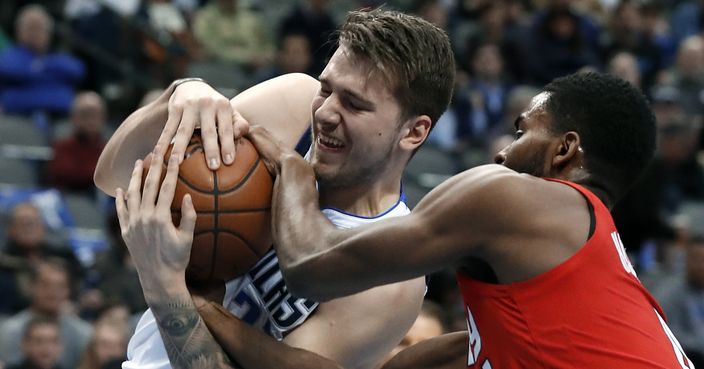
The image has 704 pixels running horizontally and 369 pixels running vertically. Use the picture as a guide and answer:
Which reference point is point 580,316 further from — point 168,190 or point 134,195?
point 134,195

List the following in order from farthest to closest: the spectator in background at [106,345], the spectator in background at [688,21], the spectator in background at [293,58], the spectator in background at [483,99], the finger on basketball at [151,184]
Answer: the spectator in background at [688,21], the spectator in background at [483,99], the spectator in background at [293,58], the spectator in background at [106,345], the finger on basketball at [151,184]

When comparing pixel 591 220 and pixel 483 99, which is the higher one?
pixel 591 220

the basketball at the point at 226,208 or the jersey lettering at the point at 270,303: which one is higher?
the basketball at the point at 226,208

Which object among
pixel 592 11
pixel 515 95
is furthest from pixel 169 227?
pixel 592 11

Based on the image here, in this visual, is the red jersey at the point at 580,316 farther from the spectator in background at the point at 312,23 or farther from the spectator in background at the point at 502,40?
the spectator in background at the point at 502,40

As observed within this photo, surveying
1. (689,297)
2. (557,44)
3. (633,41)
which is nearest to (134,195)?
(689,297)

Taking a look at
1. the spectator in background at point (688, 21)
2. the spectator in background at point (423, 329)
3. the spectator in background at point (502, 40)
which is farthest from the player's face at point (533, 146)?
the spectator in background at point (688, 21)

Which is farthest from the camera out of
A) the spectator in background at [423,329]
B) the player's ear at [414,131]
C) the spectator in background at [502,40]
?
the spectator in background at [502,40]

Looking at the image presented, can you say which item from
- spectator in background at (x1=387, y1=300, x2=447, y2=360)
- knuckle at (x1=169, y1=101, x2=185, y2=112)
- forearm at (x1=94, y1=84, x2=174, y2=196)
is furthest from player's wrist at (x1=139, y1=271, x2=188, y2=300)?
spectator in background at (x1=387, y1=300, x2=447, y2=360)

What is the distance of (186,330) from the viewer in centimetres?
364

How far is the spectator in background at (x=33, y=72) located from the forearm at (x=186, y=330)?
7061 mm

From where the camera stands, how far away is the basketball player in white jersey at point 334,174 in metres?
3.60

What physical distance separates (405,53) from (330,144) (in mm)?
350

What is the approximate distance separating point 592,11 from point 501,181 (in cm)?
1165
